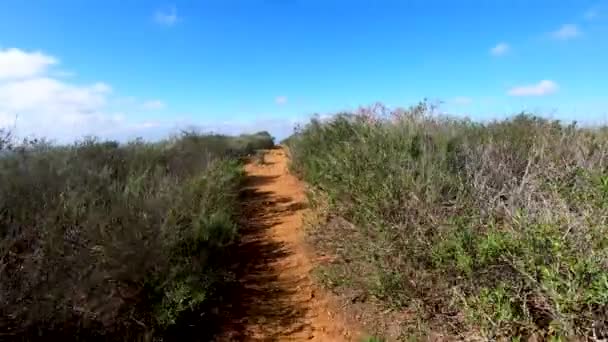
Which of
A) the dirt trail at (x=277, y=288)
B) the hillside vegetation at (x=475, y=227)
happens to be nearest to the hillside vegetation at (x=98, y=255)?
the dirt trail at (x=277, y=288)

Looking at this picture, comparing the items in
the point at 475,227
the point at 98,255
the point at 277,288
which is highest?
the point at 475,227

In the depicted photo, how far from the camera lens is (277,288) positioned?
547 centimetres

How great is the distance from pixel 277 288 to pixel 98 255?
7.51 ft

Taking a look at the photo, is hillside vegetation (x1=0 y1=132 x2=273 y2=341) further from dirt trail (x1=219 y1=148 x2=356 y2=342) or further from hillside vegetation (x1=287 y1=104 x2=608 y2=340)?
hillside vegetation (x1=287 y1=104 x2=608 y2=340)

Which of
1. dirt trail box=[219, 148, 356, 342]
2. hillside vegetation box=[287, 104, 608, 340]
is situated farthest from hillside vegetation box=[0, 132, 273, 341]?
hillside vegetation box=[287, 104, 608, 340]

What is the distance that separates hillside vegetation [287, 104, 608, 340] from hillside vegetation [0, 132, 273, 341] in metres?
1.72

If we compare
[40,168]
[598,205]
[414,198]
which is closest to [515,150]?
[414,198]

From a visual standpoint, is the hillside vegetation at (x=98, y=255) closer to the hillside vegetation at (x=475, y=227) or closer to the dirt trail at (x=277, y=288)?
the dirt trail at (x=277, y=288)

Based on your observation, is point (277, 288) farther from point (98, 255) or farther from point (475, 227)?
point (475, 227)

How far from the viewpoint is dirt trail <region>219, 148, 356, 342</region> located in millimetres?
4488

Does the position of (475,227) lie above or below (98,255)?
above

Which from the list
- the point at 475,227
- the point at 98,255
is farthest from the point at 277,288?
the point at 475,227

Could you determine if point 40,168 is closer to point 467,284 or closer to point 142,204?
point 142,204

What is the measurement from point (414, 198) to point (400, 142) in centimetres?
159
